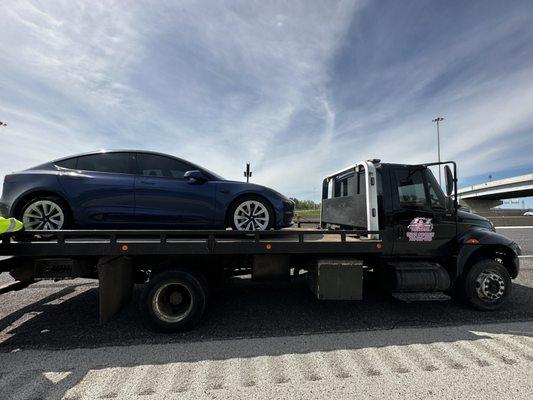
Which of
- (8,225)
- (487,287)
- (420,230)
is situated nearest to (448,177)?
(420,230)

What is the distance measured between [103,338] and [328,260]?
9.19 feet

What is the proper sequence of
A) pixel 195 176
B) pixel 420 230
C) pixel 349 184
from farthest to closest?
pixel 349 184
pixel 420 230
pixel 195 176

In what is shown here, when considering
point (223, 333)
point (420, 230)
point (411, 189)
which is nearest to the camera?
point (223, 333)

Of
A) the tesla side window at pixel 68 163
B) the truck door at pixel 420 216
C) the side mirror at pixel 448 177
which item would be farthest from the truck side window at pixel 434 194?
the tesla side window at pixel 68 163

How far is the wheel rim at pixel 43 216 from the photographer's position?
3490mm

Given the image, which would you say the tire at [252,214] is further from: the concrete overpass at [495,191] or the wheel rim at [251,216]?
the concrete overpass at [495,191]

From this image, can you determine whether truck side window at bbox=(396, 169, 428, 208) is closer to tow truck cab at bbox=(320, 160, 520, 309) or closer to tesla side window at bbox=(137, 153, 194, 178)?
tow truck cab at bbox=(320, 160, 520, 309)

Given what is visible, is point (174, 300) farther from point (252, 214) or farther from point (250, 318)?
point (252, 214)

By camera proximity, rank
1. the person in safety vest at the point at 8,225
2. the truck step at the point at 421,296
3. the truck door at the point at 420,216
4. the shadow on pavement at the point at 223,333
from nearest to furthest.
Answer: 1. the shadow on pavement at the point at 223,333
2. the person in safety vest at the point at 8,225
3. the truck step at the point at 421,296
4. the truck door at the point at 420,216

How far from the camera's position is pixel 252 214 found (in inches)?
155

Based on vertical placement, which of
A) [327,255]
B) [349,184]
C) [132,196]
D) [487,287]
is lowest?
[487,287]

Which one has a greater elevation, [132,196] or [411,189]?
[411,189]

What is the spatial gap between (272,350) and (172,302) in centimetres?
134

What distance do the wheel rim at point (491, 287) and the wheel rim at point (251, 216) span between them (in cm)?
306
